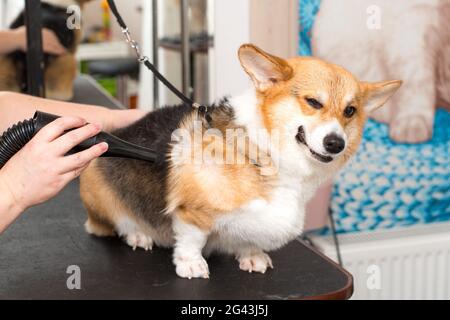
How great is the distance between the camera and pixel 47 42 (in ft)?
7.10

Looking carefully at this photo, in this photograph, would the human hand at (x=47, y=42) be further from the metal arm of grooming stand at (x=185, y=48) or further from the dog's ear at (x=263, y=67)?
the dog's ear at (x=263, y=67)

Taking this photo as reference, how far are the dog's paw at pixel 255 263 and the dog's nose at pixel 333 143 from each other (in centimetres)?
26

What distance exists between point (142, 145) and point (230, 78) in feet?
3.50

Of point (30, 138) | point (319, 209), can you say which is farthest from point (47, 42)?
point (30, 138)

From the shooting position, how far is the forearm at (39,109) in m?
1.31

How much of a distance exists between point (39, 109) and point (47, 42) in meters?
0.93

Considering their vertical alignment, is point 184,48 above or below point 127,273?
above

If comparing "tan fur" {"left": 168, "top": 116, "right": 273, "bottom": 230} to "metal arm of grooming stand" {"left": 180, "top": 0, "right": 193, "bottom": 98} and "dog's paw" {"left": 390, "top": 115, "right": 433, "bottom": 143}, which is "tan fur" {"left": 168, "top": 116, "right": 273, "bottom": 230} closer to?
"metal arm of grooming stand" {"left": 180, "top": 0, "right": 193, "bottom": 98}

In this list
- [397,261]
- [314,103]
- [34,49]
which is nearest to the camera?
[314,103]

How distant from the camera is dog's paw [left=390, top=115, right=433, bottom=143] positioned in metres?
2.30

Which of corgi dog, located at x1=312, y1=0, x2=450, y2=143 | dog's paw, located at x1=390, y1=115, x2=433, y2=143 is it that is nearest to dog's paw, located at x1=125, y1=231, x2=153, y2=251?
corgi dog, located at x1=312, y1=0, x2=450, y2=143

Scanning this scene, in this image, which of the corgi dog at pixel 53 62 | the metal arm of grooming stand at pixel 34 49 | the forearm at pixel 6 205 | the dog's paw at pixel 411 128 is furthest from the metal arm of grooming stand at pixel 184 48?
the forearm at pixel 6 205

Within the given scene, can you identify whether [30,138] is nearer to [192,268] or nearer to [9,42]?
[192,268]
